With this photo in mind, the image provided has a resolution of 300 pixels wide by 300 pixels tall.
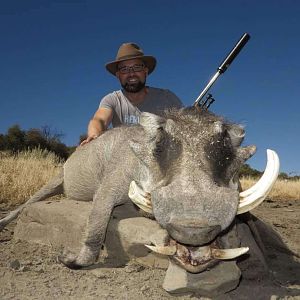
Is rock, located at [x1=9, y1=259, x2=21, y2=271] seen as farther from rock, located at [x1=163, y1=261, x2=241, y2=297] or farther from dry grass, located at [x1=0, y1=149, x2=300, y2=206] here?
dry grass, located at [x1=0, y1=149, x2=300, y2=206]

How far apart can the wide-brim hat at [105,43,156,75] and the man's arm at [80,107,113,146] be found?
2.44 feet

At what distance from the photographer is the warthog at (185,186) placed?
102 inches

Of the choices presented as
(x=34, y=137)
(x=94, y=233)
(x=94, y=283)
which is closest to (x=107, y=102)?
(x=94, y=233)

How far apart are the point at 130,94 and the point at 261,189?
3944 millimetres

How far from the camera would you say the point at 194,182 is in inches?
106

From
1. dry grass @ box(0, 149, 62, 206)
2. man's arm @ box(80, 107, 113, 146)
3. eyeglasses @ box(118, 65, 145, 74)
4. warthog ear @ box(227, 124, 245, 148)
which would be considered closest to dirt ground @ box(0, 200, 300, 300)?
warthog ear @ box(227, 124, 245, 148)

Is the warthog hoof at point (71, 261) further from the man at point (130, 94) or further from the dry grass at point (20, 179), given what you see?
the dry grass at point (20, 179)

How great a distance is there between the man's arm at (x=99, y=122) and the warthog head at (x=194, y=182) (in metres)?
2.29

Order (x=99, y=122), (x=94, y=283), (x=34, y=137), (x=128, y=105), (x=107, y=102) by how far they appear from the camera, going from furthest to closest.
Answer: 1. (x=34, y=137)
2. (x=128, y=105)
3. (x=107, y=102)
4. (x=99, y=122)
5. (x=94, y=283)

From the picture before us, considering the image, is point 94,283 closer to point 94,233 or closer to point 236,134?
point 94,233

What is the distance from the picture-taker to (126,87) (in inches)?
254

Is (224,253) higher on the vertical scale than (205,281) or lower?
higher

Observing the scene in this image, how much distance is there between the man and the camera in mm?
6395

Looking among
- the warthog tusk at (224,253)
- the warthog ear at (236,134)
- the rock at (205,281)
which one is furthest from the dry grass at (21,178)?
the warthog tusk at (224,253)
